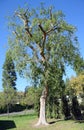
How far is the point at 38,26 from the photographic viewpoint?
27.3m

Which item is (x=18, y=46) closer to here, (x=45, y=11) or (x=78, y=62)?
(x=45, y=11)

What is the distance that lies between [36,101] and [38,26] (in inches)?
385

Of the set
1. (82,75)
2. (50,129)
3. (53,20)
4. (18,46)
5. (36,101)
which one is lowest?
(50,129)

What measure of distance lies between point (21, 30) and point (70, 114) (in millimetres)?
10454

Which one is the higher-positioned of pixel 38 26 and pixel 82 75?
pixel 38 26

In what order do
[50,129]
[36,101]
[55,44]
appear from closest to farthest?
[50,129] < [55,44] < [36,101]

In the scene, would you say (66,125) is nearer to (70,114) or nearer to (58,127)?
(58,127)

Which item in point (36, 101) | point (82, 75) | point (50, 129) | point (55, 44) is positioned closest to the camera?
point (50, 129)

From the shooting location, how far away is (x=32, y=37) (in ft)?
90.3

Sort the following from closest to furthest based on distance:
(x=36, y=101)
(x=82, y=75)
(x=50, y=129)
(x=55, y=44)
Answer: (x=50, y=129) < (x=55, y=44) < (x=82, y=75) < (x=36, y=101)

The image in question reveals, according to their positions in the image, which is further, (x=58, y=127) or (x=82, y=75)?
(x=82, y=75)

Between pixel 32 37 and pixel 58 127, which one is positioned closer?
pixel 58 127

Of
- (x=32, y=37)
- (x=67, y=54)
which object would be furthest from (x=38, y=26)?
(x=67, y=54)

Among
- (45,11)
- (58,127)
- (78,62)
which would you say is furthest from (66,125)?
(45,11)
